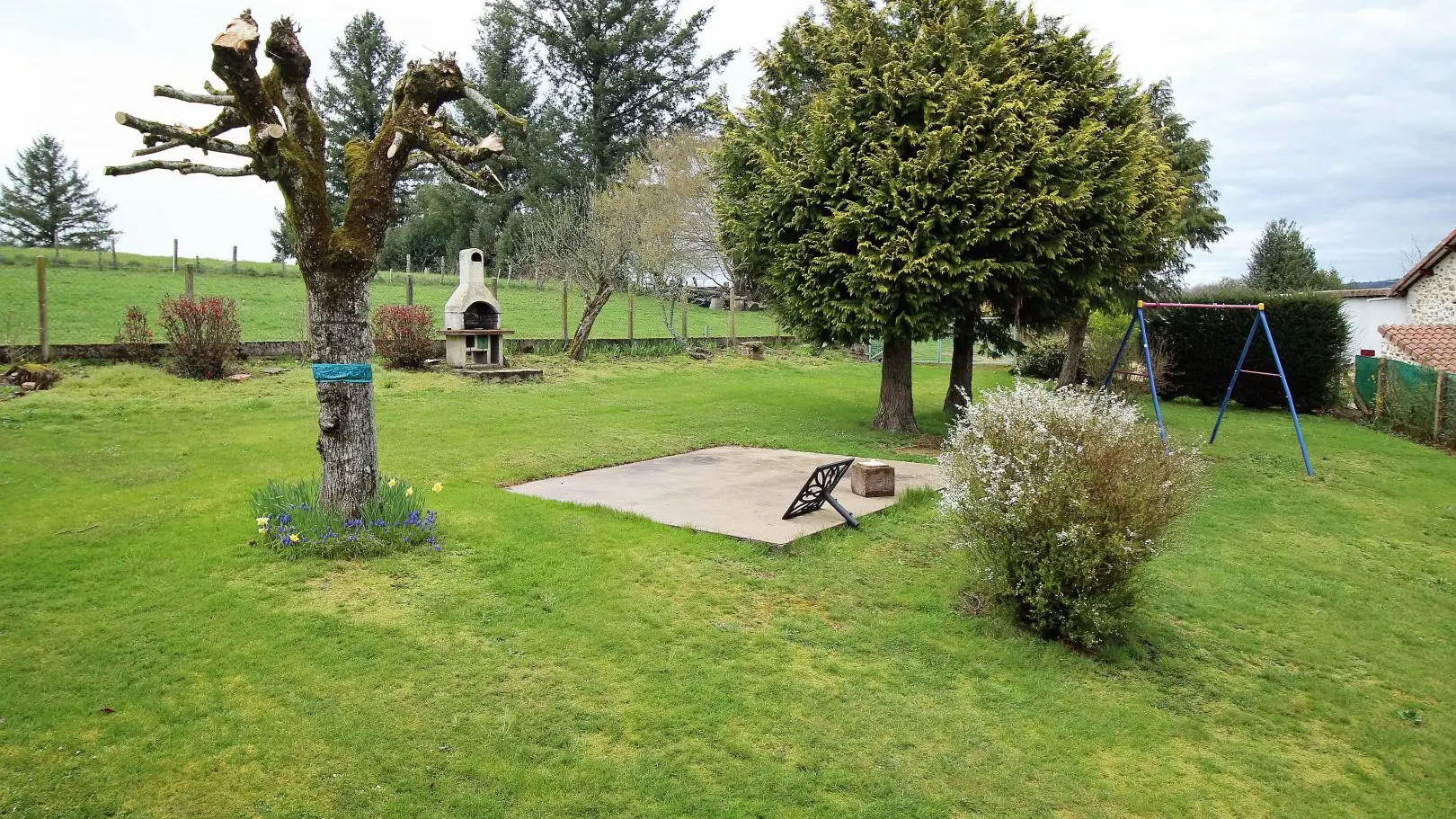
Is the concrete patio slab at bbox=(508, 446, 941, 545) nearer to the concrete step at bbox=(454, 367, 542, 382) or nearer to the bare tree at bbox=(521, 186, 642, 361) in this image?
the concrete step at bbox=(454, 367, 542, 382)

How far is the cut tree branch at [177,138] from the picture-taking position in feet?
18.2

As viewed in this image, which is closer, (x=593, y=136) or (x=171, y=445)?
(x=171, y=445)

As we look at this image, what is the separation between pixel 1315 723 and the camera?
4367mm

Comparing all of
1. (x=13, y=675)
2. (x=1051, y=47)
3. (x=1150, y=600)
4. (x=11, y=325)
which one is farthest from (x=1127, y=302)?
(x=11, y=325)

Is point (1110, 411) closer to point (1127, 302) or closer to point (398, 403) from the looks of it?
point (398, 403)

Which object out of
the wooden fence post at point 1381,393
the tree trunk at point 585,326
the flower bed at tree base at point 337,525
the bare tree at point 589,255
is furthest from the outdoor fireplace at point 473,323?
the wooden fence post at point 1381,393

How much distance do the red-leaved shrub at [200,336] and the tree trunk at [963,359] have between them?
40.4ft

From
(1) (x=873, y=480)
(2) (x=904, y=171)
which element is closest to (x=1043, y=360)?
(2) (x=904, y=171)

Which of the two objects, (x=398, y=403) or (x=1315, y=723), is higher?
(x=398, y=403)

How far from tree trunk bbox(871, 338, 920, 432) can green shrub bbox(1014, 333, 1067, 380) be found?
35.1 feet

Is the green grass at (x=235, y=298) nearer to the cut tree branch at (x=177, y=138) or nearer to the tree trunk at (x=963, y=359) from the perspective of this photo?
the cut tree branch at (x=177, y=138)

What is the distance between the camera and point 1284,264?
38.2 meters

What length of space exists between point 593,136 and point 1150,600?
36.9 m

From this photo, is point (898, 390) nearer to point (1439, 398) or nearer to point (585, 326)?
point (1439, 398)
